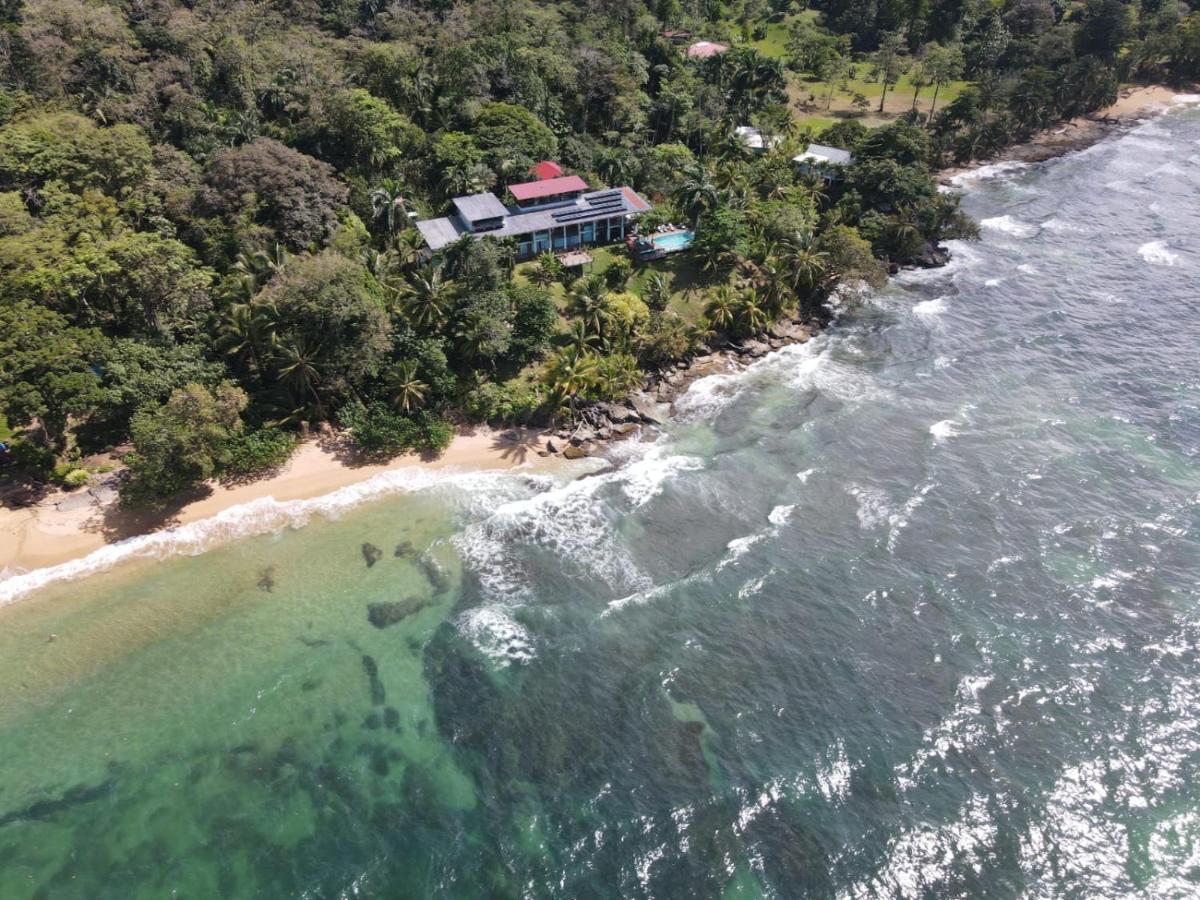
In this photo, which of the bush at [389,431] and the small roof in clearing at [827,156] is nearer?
the bush at [389,431]

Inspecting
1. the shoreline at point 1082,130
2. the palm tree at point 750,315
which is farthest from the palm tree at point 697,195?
the shoreline at point 1082,130

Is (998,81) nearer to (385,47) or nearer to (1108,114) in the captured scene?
(1108,114)

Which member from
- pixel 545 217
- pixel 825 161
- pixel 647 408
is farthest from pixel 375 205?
pixel 825 161

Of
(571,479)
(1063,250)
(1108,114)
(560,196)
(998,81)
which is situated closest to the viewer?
(571,479)

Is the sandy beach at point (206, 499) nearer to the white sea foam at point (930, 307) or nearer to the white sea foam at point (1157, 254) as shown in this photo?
the white sea foam at point (930, 307)

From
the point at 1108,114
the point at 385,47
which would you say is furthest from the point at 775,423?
the point at 1108,114

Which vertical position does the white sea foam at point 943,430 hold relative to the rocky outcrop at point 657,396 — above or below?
below

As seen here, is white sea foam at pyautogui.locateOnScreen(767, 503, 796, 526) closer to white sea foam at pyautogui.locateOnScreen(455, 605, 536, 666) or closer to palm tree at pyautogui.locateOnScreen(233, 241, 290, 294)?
white sea foam at pyautogui.locateOnScreen(455, 605, 536, 666)
